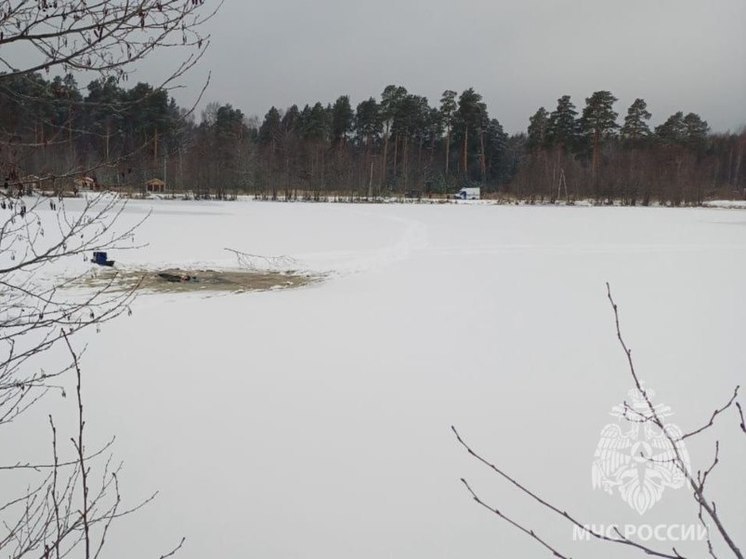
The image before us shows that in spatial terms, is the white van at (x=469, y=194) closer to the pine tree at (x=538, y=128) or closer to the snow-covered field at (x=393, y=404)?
the pine tree at (x=538, y=128)

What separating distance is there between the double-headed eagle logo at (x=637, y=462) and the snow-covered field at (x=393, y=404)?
0.25ft

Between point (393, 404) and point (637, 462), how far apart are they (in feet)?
5.57

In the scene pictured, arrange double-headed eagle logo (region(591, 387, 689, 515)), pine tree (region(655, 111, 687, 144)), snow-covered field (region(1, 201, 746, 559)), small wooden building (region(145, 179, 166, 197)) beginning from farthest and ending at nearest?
pine tree (region(655, 111, 687, 144)) < small wooden building (region(145, 179, 166, 197)) < double-headed eagle logo (region(591, 387, 689, 515)) < snow-covered field (region(1, 201, 746, 559))

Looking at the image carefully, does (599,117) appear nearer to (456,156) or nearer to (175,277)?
(456,156)

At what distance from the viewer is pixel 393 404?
4.18m

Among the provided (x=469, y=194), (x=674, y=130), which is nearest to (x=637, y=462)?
(x=469, y=194)

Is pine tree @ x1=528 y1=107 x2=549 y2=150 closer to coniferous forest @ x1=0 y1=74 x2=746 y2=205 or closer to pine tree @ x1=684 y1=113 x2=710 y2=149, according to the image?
coniferous forest @ x1=0 y1=74 x2=746 y2=205

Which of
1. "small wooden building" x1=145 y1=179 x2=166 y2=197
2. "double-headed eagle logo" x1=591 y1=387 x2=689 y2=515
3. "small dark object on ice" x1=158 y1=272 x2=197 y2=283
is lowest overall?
"double-headed eagle logo" x1=591 y1=387 x2=689 y2=515

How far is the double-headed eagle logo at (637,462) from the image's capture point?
10.3ft

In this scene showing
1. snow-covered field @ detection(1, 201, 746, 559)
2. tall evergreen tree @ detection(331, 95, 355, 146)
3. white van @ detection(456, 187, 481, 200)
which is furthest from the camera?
tall evergreen tree @ detection(331, 95, 355, 146)

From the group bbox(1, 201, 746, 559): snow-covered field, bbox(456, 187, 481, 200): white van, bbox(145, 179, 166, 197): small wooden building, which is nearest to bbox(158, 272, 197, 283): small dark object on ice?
bbox(1, 201, 746, 559): snow-covered field

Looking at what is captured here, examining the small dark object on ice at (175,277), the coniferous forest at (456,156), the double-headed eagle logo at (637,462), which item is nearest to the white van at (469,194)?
the coniferous forest at (456,156)

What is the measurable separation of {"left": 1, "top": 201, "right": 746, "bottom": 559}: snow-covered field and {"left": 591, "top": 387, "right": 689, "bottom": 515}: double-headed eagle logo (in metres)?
0.08

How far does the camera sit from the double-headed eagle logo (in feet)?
10.3
